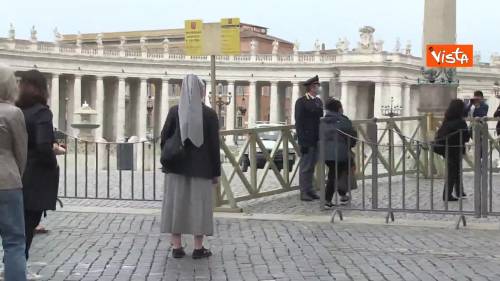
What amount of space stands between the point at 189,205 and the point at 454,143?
4832mm

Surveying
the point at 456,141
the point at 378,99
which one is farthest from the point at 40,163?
the point at 378,99

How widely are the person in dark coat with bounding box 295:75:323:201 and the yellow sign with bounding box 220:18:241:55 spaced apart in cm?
146

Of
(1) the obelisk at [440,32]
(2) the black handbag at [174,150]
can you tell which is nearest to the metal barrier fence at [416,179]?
(1) the obelisk at [440,32]

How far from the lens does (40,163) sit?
6223 millimetres

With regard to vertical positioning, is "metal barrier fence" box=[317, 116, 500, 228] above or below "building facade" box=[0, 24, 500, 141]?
below

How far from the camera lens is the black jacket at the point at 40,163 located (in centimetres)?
598

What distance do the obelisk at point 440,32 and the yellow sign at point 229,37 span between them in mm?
6234

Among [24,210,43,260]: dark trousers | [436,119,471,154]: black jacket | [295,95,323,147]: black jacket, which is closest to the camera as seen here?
[24,210,43,260]: dark trousers

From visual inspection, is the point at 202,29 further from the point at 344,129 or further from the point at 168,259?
the point at 168,259

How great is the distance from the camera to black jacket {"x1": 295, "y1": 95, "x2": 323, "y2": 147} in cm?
1162

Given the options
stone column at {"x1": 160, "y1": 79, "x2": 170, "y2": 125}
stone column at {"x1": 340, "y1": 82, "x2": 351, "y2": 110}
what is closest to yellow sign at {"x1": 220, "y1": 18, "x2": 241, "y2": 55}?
stone column at {"x1": 160, "y1": 79, "x2": 170, "y2": 125}

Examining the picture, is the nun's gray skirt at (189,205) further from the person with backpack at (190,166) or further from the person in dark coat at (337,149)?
the person in dark coat at (337,149)

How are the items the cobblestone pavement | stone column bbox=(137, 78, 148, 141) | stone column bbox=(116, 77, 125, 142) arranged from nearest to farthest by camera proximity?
the cobblestone pavement → stone column bbox=(116, 77, 125, 142) → stone column bbox=(137, 78, 148, 141)

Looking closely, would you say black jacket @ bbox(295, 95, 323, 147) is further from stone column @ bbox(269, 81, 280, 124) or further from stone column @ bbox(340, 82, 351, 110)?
stone column @ bbox(340, 82, 351, 110)
